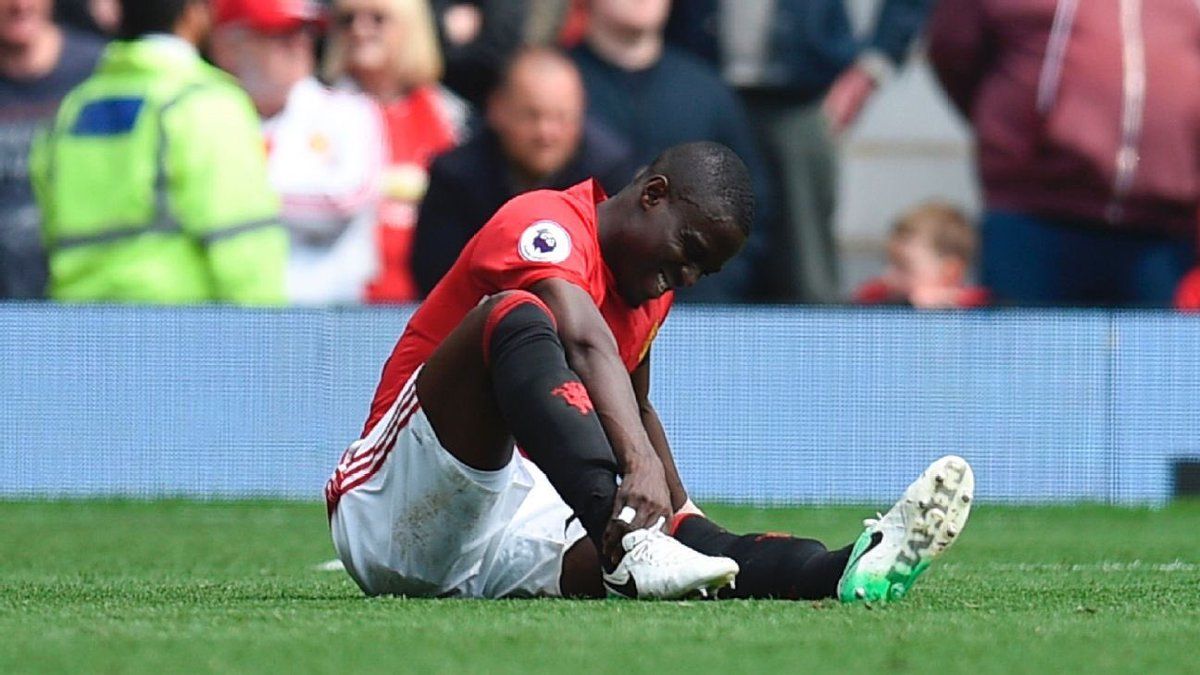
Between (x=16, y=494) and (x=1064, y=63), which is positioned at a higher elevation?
(x=1064, y=63)

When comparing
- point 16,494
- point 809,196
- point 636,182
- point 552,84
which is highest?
point 636,182

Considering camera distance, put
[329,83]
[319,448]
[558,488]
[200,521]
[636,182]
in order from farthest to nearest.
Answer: [329,83]
[319,448]
[200,521]
[636,182]
[558,488]

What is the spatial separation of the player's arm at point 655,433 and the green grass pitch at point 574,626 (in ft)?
1.78

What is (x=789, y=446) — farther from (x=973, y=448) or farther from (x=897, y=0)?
(x=897, y=0)

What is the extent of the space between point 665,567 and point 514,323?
0.58m

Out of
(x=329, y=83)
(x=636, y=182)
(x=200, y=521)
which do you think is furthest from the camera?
(x=329, y=83)

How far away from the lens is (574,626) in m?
4.90

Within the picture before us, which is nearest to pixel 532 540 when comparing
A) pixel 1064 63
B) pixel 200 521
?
pixel 200 521

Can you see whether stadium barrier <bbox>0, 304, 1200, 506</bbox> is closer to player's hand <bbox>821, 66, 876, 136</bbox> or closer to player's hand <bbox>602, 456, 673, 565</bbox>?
player's hand <bbox>821, 66, 876, 136</bbox>

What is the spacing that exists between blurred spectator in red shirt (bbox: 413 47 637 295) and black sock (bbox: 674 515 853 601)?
210 inches

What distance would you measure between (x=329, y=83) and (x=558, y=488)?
21.9 ft

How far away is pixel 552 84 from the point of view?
10859 mm

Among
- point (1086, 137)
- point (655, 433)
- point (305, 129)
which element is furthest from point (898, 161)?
point (655, 433)

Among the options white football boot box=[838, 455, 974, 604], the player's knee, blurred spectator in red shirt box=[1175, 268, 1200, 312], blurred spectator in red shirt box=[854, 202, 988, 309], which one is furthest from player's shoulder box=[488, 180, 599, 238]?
blurred spectator in red shirt box=[854, 202, 988, 309]
